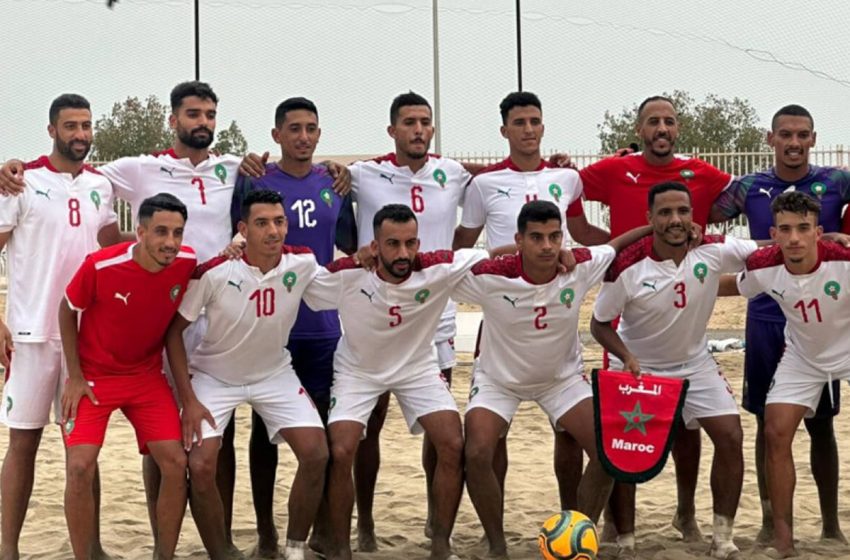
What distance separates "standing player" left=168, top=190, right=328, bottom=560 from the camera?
6.84 m

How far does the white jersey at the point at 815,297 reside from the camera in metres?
7.06

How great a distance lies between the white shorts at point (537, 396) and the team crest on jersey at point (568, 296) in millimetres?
463

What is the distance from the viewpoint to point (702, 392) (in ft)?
23.9

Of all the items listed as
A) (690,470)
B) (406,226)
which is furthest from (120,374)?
(690,470)

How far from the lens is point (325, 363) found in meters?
7.46

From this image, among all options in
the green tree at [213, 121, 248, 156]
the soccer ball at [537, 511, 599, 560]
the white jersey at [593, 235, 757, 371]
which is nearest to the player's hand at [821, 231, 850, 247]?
the white jersey at [593, 235, 757, 371]

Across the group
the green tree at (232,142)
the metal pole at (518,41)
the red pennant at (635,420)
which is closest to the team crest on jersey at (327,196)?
the red pennant at (635,420)

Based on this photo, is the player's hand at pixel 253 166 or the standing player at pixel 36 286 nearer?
the standing player at pixel 36 286

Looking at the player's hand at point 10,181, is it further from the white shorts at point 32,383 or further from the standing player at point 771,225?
the standing player at point 771,225

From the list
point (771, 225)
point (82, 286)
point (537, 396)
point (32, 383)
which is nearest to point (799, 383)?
point (771, 225)

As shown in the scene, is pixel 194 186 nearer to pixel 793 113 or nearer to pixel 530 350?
pixel 530 350

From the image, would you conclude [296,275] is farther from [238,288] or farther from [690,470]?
[690,470]

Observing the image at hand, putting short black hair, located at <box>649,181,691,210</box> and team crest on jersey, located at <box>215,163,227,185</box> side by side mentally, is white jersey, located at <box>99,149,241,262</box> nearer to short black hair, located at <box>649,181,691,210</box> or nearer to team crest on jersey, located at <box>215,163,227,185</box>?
team crest on jersey, located at <box>215,163,227,185</box>

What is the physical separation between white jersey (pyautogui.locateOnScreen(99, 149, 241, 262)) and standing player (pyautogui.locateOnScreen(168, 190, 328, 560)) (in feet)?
1.13
